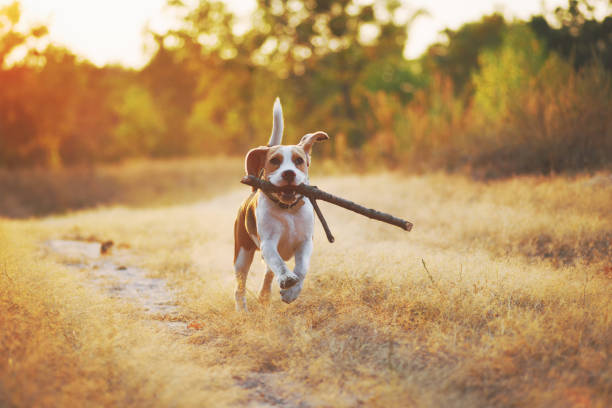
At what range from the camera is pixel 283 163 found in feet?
13.7

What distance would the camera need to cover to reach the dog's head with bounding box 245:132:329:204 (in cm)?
398

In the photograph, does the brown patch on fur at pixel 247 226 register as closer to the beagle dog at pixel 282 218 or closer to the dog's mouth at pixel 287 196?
the beagle dog at pixel 282 218

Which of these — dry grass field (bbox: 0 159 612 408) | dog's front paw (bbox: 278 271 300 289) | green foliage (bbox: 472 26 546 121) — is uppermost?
green foliage (bbox: 472 26 546 121)

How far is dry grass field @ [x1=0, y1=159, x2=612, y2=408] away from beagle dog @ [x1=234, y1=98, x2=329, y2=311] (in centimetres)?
41

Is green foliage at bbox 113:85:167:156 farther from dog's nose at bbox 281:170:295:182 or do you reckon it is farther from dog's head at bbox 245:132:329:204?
dog's nose at bbox 281:170:295:182

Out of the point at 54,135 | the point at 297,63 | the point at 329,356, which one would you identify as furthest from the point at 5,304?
the point at 54,135

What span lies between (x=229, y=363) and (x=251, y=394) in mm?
483

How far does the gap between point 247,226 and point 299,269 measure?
803mm

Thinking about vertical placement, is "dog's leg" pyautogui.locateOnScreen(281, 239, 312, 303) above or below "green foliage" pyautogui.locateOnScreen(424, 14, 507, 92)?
below

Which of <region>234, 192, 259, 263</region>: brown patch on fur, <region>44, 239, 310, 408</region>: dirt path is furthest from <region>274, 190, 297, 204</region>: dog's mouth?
<region>44, 239, 310, 408</region>: dirt path

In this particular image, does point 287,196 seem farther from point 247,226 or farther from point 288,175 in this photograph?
point 247,226

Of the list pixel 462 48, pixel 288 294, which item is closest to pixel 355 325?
pixel 288 294

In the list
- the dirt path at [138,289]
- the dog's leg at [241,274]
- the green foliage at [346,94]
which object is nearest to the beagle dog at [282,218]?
the dog's leg at [241,274]

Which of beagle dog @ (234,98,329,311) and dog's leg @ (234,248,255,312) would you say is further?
dog's leg @ (234,248,255,312)
